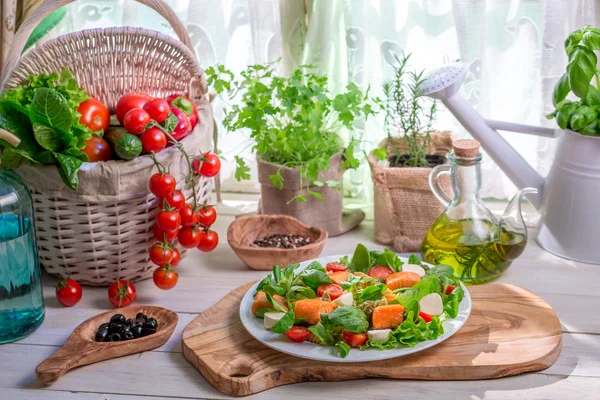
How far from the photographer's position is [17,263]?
1221mm

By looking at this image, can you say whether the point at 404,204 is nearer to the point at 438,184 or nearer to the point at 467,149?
the point at 438,184

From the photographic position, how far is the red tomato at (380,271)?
1.26 m

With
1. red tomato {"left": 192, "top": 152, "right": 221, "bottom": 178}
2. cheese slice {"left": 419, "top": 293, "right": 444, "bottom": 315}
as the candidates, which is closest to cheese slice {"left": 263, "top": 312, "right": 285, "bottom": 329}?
cheese slice {"left": 419, "top": 293, "right": 444, "bottom": 315}

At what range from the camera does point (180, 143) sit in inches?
52.9

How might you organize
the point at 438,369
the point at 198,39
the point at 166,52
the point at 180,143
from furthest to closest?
the point at 198,39, the point at 166,52, the point at 180,143, the point at 438,369

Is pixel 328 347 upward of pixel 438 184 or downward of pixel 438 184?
downward

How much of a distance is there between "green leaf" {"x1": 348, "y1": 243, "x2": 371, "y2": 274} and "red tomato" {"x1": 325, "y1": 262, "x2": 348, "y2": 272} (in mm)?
19

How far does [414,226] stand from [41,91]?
2.43 ft

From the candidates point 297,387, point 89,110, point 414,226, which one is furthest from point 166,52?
point 297,387

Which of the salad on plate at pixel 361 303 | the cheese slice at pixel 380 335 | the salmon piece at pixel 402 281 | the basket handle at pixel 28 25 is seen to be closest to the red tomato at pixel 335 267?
the salad on plate at pixel 361 303

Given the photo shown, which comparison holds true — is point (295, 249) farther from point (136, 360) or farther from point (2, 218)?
point (2, 218)

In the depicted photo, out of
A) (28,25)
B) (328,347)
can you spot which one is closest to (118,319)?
(328,347)

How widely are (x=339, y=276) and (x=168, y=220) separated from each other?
30 centimetres

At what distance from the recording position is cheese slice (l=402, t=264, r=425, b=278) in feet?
4.11
